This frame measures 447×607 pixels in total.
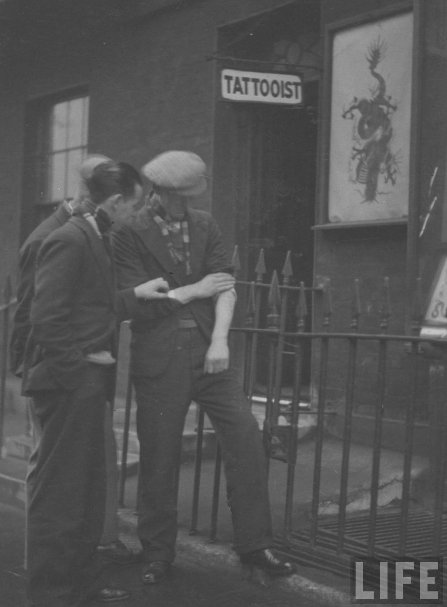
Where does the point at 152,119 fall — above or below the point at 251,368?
above

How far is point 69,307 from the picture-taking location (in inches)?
149

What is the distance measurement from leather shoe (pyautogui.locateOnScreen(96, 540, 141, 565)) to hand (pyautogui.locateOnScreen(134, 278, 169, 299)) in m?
1.26

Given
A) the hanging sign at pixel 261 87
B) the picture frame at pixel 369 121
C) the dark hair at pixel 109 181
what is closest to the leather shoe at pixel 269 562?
the dark hair at pixel 109 181

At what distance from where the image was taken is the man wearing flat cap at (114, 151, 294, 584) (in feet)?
13.7

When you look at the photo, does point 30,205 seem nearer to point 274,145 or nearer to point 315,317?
point 274,145

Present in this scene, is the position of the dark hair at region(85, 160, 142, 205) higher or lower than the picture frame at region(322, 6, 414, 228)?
lower

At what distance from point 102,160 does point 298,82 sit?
3.51m

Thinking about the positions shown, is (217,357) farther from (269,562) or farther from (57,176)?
(57,176)

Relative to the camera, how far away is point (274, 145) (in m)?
8.02

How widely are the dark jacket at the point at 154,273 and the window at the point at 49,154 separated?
19.9ft

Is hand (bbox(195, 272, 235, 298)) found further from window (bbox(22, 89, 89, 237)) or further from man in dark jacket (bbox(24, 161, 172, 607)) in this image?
window (bbox(22, 89, 89, 237))

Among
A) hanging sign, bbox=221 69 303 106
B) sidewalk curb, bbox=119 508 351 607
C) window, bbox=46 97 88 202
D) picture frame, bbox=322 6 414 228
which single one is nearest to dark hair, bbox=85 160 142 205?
sidewalk curb, bbox=119 508 351 607

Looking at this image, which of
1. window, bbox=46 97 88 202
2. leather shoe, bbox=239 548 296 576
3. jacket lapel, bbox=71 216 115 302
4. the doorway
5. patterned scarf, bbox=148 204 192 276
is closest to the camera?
jacket lapel, bbox=71 216 115 302

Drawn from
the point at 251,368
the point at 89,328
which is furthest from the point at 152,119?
the point at 89,328
